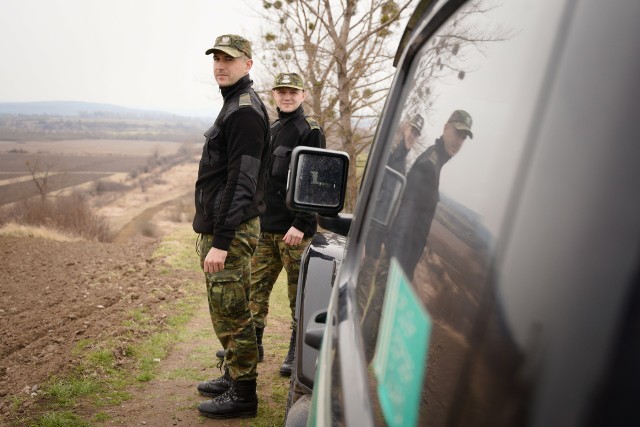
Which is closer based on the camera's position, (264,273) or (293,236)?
(293,236)

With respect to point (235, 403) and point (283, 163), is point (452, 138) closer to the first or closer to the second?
point (235, 403)

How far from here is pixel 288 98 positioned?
417 cm

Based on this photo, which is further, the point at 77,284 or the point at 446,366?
the point at 77,284

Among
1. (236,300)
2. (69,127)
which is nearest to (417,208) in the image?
(236,300)

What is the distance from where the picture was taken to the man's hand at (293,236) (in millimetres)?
3908

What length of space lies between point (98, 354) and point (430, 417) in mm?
4569

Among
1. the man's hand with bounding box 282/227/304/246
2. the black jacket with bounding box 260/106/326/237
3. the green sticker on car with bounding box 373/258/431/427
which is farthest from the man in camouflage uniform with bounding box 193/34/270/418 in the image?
the green sticker on car with bounding box 373/258/431/427

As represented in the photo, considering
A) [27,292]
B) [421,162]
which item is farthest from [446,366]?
[27,292]

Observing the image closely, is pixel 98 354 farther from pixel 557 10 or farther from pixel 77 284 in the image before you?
pixel 557 10

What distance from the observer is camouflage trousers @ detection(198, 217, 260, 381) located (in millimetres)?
3160

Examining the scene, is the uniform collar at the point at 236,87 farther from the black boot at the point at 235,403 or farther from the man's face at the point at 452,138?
the man's face at the point at 452,138

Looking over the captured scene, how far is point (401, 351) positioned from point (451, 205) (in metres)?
0.24

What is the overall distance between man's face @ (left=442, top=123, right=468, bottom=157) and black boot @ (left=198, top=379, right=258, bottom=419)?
2.80 meters

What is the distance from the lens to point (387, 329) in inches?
37.0
